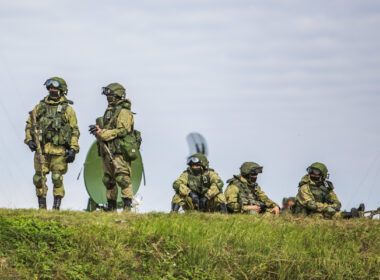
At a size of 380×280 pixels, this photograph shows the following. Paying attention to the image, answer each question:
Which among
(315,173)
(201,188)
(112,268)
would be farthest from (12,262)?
(315,173)

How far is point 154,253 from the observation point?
522 inches

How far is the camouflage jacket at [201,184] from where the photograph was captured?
18703 millimetres

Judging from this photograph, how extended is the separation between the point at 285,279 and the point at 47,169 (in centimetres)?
610

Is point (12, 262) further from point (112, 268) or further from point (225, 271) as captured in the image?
point (225, 271)

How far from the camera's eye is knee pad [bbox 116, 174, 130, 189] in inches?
688

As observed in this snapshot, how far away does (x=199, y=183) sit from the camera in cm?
1895

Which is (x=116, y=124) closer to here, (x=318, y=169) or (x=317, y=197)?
(x=318, y=169)

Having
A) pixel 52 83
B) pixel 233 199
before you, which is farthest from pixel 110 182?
pixel 233 199

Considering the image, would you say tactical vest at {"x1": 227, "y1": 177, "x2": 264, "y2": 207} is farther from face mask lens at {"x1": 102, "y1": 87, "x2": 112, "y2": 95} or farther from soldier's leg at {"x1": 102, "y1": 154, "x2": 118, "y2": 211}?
face mask lens at {"x1": 102, "y1": 87, "x2": 112, "y2": 95}

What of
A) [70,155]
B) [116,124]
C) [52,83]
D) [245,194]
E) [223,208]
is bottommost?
[223,208]

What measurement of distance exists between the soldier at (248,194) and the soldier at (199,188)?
232 millimetres

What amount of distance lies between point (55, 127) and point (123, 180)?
1698 millimetres

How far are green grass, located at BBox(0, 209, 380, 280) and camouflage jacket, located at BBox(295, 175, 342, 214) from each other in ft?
12.4

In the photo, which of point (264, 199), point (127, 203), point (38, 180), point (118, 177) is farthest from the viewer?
point (264, 199)
